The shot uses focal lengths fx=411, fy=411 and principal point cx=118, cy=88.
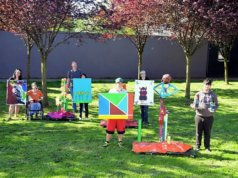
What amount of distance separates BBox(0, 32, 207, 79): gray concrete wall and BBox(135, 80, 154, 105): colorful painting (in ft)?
47.7

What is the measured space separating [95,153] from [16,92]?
4.90 meters

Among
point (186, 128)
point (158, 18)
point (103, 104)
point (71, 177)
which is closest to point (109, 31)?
point (158, 18)

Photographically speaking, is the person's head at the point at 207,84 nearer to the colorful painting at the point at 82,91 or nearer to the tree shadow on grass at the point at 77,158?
the tree shadow on grass at the point at 77,158

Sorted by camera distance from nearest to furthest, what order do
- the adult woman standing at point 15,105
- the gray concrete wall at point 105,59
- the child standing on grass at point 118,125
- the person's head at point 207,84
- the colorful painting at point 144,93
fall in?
the person's head at point 207,84 < the child standing on grass at point 118,125 < the colorful painting at point 144,93 < the adult woman standing at point 15,105 < the gray concrete wall at point 105,59

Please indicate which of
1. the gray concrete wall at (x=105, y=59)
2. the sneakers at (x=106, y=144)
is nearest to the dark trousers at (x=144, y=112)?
the sneakers at (x=106, y=144)

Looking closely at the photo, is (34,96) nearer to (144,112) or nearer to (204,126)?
(144,112)

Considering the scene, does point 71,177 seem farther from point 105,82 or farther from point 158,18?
point 105,82

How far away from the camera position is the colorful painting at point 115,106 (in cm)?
939

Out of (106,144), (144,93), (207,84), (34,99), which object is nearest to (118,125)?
(106,144)

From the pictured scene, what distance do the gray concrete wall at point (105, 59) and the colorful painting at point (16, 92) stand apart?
1159 cm

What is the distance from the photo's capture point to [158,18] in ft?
52.3

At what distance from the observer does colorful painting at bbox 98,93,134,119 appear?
30.8ft

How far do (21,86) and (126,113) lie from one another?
486 centimetres

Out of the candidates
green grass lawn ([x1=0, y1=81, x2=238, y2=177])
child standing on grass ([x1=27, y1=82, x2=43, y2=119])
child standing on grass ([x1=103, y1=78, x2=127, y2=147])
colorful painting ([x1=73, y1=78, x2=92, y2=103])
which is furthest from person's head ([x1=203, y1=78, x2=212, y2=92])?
child standing on grass ([x1=27, y1=82, x2=43, y2=119])
